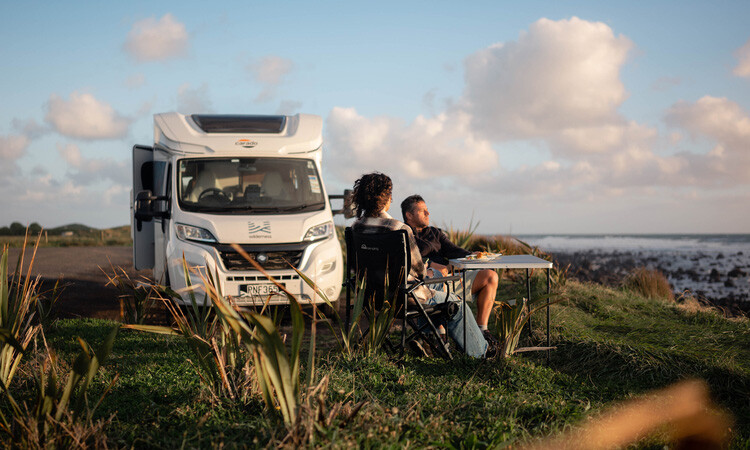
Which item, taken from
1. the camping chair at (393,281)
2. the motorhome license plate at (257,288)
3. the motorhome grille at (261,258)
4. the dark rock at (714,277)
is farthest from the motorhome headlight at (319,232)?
the dark rock at (714,277)

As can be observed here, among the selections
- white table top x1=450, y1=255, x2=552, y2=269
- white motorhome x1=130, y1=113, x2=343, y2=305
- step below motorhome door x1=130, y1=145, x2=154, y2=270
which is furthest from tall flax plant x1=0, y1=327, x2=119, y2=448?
step below motorhome door x1=130, y1=145, x2=154, y2=270

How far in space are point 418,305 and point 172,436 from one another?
225 centimetres

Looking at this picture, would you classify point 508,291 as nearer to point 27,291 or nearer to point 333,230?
point 333,230

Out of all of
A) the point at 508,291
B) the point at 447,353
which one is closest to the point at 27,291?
the point at 447,353

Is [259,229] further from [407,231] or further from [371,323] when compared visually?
[407,231]

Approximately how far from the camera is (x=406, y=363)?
189 inches

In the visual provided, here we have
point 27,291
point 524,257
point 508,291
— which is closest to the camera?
point 27,291

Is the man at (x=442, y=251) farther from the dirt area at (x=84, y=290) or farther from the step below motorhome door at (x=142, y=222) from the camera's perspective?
the step below motorhome door at (x=142, y=222)

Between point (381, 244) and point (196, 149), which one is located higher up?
point (196, 149)

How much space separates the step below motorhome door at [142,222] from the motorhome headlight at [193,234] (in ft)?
4.27

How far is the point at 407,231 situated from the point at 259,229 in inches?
107

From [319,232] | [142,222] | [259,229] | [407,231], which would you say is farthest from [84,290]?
[407,231]

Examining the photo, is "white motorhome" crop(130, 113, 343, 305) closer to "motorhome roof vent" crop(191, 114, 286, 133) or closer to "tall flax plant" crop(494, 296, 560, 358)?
"motorhome roof vent" crop(191, 114, 286, 133)

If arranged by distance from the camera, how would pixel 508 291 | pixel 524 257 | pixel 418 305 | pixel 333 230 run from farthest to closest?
1. pixel 508 291
2. pixel 333 230
3. pixel 524 257
4. pixel 418 305
